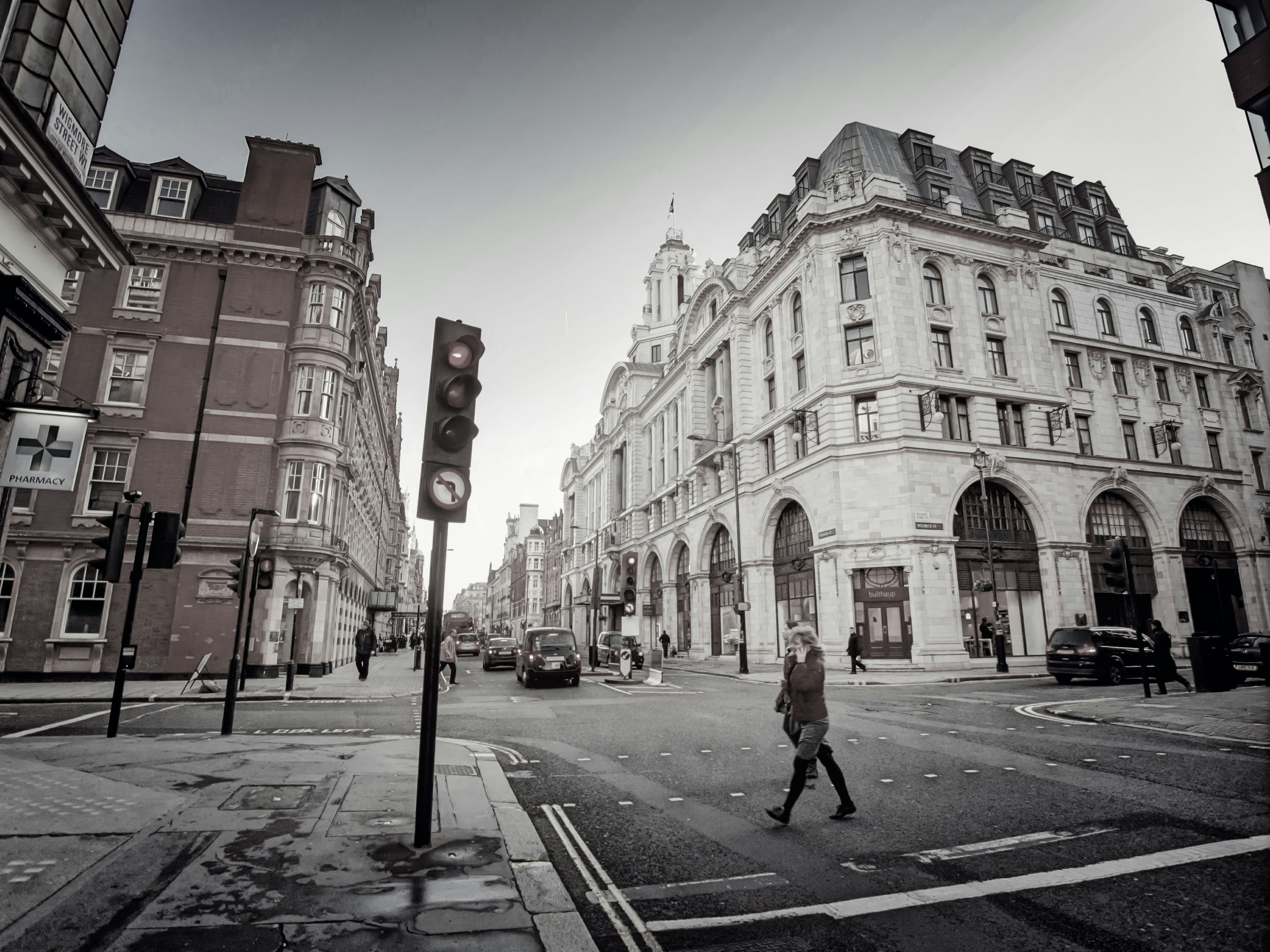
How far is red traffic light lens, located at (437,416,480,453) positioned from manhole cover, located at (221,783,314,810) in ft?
11.0

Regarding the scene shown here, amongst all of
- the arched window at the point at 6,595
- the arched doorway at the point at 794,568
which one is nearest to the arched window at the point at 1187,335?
the arched doorway at the point at 794,568

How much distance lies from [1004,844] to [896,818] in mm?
980

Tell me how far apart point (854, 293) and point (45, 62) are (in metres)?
30.3

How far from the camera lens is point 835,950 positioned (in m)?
3.34

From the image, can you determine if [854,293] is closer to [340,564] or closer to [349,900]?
[340,564]

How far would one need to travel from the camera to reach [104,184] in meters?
25.0

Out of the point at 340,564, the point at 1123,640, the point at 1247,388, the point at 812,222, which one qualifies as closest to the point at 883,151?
the point at 812,222

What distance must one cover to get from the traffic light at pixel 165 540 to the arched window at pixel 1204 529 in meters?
44.3

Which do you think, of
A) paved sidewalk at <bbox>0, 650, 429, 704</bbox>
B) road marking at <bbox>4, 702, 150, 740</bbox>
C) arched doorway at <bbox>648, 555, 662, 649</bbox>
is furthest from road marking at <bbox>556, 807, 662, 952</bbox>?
arched doorway at <bbox>648, 555, 662, 649</bbox>

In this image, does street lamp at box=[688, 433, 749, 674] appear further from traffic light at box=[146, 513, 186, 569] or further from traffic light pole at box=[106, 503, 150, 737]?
traffic light at box=[146, 513, 186, 569]

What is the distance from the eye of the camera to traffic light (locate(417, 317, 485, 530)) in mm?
4992

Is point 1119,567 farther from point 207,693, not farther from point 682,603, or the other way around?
point 682,603

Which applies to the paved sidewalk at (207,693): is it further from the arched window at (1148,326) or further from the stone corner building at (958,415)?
the arched window at (1148,326)

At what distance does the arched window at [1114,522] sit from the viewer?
33281 millimetres
